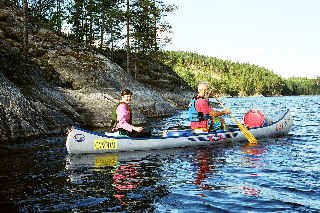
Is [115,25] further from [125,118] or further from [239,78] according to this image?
[239,78]

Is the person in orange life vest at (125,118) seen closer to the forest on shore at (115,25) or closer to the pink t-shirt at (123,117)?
the pink t-shirt at (123,117)

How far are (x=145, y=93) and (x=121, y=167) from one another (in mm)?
16851

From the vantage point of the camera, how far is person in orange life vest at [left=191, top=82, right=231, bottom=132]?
11.2 m

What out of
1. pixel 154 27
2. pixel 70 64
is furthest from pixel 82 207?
pixel 154 27

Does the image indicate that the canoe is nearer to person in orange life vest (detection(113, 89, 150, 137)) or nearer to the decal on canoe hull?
the decal on canoe hull

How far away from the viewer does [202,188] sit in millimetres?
6340

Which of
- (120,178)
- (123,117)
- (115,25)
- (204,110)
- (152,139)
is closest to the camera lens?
(120,178)

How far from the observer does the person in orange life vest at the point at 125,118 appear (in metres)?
10.1

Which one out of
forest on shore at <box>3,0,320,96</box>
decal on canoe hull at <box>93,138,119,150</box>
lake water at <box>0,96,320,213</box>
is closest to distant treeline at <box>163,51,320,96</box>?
forest on shore at <box>3,0,320,96</box>

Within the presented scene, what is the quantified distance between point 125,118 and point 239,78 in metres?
166

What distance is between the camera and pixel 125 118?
10.2 metres

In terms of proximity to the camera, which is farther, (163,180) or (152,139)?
(152,139)

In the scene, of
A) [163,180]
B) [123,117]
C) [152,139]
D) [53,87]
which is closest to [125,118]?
[123,117]

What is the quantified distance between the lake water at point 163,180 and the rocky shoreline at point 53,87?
2451mm
